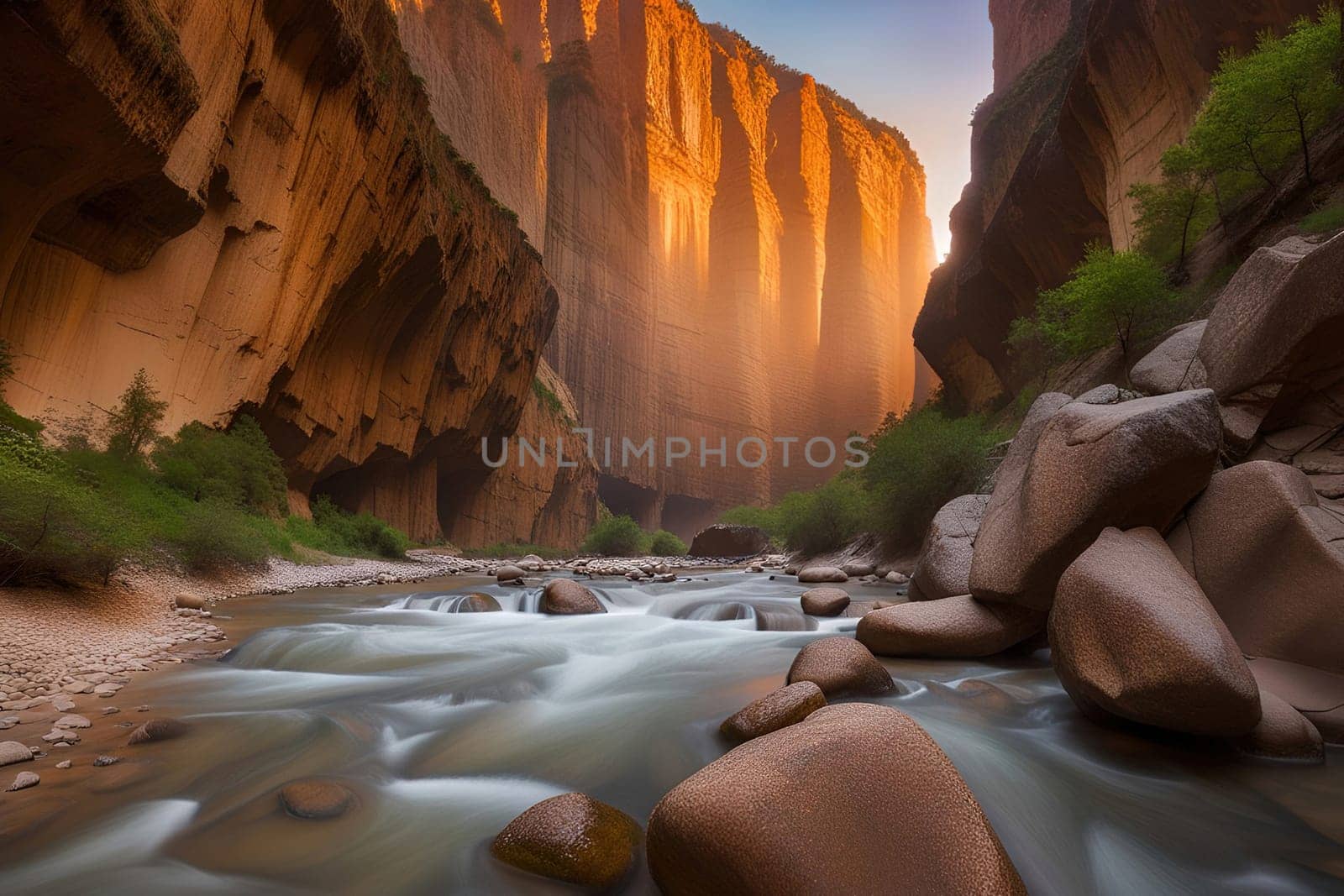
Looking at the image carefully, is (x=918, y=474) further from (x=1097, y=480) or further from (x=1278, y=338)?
(x=1097, y=480)

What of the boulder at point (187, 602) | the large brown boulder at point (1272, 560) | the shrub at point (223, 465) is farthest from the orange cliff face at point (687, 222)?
the large brown boulder at point (1272, 560)

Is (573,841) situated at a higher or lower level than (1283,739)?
lower

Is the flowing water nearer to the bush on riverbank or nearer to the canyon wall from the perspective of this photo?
the bush on riverbank

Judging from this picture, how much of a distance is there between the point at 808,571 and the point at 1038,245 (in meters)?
18.1

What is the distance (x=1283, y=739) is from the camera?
2938 millimetres

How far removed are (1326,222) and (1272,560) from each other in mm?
8222

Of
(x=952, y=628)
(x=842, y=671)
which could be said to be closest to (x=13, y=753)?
(x=842, y=671)

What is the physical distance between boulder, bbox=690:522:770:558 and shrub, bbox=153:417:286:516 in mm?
19752

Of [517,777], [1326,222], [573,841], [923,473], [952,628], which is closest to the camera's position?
[573,841]

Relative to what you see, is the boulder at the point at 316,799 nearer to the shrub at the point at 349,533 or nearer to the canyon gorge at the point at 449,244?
Result: the canyon gorge at the point at 449,244

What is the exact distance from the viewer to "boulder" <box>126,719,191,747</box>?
3193 millimetres

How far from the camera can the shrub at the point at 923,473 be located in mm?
13656

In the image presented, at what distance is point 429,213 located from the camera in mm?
19312

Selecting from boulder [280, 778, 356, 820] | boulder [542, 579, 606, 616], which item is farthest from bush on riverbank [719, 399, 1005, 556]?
boulder [280, 778, 356, 820]
